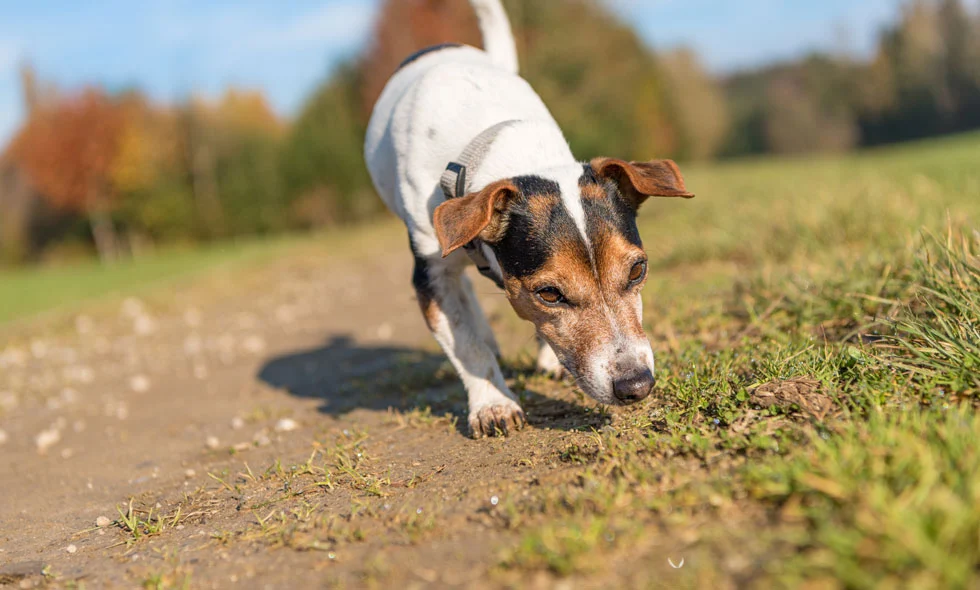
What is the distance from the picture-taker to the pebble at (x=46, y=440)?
5.02 m

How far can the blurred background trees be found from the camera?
101 ft

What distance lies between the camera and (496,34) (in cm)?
538

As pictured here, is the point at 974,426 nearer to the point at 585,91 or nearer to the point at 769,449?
the point at 769,449

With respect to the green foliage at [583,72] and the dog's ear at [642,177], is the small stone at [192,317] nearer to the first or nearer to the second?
the dog's ear at [642,177]

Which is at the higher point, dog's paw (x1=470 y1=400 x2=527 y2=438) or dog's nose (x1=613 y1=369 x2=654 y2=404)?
dog's nose (x1=613 y1=369 x2=654 y2=404)

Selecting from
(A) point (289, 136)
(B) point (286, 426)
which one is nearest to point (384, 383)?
(B) point (286, 426)

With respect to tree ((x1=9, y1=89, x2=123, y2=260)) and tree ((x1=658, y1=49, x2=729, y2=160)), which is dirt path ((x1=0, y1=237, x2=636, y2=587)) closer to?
tree ((x1=9, y1=89, x2=123, y2=260))

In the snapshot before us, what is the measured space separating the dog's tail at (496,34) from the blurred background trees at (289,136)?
871 inches

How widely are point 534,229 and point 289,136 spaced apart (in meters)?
37.6

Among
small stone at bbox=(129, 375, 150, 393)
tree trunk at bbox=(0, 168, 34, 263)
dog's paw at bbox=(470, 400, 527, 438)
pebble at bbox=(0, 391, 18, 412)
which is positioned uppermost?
dog's paw at bbox=(470, 400, 527, 438)

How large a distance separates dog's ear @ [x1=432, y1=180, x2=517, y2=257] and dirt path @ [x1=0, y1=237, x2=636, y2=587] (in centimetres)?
95

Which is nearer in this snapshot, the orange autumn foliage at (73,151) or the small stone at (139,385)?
the small stone at (139,385)

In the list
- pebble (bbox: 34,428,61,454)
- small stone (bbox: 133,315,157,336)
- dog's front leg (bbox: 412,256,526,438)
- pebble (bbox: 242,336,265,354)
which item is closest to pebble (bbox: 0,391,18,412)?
pebble (bbox: 34,428,61,454)

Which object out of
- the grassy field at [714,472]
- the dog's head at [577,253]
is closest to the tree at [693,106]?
the grassy field at [714,472]
